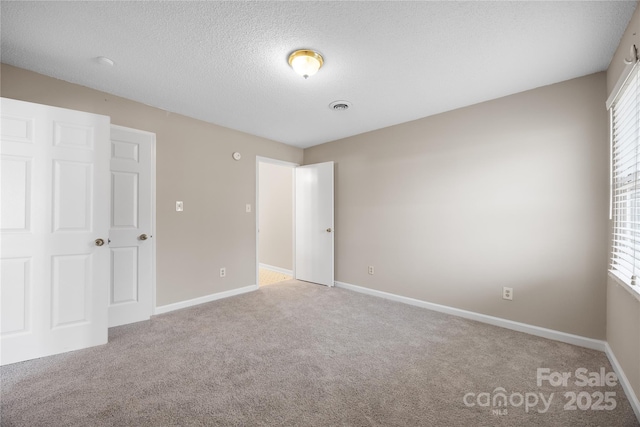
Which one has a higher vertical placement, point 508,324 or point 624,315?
point 624,315

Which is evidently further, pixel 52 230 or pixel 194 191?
pixel 194 191

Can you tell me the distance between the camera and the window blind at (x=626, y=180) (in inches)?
63.4

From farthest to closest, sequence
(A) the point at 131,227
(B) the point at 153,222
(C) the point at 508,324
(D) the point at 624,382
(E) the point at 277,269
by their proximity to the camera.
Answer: (E) the point at 277,269
(B) the point at 153,222
(A) the point at 131,227
(C) the point at 508,324
(D) the point at 624,382

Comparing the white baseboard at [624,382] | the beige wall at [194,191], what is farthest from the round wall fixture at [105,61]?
the white baseboard at [624,382]

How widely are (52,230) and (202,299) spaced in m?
1.76

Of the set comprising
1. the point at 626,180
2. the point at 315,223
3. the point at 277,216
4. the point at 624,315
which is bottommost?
the point at 624,315

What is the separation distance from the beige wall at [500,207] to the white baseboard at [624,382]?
21 cm

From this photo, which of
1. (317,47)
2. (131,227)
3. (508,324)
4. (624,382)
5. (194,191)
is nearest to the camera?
(624,382)

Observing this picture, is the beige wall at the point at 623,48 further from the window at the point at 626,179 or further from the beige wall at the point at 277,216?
the beige wall at the point at 277,216

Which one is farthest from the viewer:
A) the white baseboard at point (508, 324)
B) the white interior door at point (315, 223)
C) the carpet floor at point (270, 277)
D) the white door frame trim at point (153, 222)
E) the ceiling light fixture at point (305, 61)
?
the carpet floor at point (270, 277)

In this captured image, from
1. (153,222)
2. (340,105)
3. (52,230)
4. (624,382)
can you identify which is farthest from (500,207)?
(52,230)

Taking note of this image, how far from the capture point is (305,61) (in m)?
2.04

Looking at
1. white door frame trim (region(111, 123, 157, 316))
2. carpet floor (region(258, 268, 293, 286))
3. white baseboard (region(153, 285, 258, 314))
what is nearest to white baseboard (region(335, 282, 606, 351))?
carpet floor (region(258, 268, 293, 286))

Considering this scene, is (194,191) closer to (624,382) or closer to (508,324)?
(508,324)
